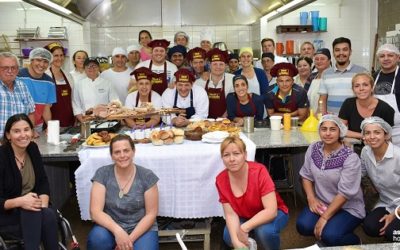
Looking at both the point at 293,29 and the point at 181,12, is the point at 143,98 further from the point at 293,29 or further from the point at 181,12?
the point at 293,29

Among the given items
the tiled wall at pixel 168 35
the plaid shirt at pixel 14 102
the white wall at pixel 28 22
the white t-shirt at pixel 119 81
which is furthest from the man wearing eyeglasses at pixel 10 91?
the tiled wall at pixel 168 35

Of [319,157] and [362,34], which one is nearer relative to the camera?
[319,157]

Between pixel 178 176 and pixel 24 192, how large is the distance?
103cm

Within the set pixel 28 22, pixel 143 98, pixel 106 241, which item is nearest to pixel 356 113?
pixel 143 98

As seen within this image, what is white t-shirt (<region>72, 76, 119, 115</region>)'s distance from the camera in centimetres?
464

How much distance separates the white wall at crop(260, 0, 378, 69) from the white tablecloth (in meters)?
5.30

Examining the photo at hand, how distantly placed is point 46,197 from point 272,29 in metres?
6.06

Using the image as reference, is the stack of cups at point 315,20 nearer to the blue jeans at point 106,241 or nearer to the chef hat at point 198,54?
the chef hat at point 198,54

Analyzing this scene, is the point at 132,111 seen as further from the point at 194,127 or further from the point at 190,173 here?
the point at 190,173

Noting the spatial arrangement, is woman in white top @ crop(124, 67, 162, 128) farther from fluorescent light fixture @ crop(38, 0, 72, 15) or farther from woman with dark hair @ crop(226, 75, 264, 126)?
fluorescent light fixture @ crop(38, 0, 72, 15)

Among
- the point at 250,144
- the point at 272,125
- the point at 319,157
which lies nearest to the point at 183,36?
the point at 272,125

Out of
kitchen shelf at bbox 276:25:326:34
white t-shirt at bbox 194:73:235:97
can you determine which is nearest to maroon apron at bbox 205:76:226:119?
white t-shirt at bbox 194:73:235:97

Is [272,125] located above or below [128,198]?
above

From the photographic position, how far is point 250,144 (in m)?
3.31
